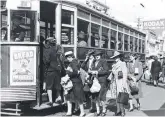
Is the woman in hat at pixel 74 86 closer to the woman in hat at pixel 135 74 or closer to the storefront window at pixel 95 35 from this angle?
the woman in hat at pixel 135 74

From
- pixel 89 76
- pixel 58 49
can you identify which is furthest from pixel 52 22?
pixel 89 76

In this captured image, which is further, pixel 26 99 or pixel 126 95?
pixel 126 95

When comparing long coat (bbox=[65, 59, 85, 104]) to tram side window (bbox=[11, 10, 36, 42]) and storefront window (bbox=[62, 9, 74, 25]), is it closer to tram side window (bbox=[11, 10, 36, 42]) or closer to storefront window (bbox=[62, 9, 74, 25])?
tram side window (bbox=[11, 10, 36, 42])

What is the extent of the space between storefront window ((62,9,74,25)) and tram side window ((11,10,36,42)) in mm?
1099

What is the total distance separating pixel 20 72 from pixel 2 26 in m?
1.13

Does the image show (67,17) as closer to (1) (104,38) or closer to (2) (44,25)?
(2) (44,25)

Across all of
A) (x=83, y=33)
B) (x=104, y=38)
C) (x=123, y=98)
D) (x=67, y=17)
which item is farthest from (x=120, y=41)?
(x=123, y=98)

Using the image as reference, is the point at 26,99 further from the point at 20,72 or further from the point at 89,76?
the point at 89,76

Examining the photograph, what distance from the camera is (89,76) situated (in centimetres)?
739

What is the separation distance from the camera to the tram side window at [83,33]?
26.6ft

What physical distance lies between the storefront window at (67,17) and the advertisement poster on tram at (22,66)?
148 centimetres

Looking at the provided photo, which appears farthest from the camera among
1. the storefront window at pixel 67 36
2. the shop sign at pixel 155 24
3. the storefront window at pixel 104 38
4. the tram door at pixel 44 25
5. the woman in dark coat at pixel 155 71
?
A: the shop sign at pixel 155 24

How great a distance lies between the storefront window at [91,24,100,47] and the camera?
8922mm

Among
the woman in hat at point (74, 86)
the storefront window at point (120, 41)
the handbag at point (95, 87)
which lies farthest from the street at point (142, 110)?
the storefront window at point (120, 41)
